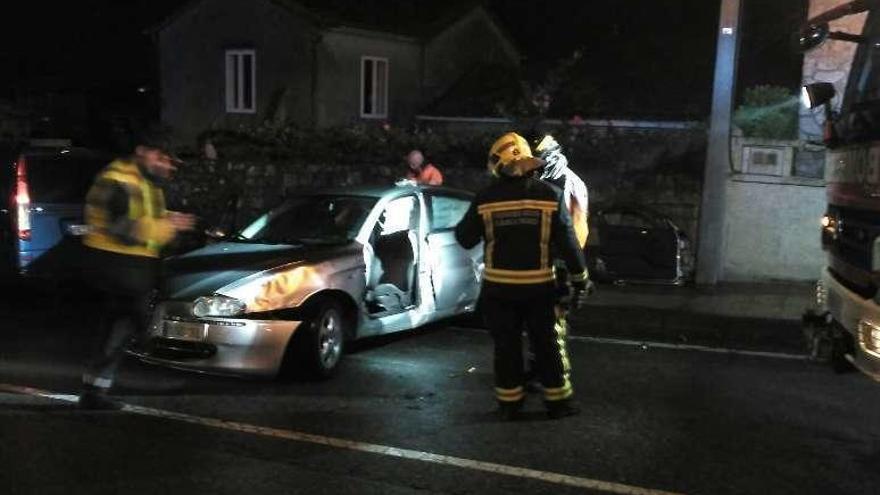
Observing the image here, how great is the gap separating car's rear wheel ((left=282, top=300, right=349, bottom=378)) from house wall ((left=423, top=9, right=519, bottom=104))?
18.1m

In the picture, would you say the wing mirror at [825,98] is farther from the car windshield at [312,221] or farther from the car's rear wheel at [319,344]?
the car's rear wheel at [319,344]

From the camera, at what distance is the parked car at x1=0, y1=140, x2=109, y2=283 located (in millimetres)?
9031

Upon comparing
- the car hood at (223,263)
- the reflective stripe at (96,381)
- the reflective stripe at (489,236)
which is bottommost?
the reflective stripe at (96,381)

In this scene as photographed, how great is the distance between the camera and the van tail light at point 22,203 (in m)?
9.01

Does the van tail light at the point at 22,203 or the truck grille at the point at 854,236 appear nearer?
the truck grille at the point at 854,236

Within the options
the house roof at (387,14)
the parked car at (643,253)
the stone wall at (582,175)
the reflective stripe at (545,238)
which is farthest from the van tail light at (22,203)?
the house roof at (387,14)

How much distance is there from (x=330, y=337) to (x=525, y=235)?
1.82 m

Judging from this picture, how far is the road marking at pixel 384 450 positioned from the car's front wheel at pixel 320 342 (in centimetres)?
87

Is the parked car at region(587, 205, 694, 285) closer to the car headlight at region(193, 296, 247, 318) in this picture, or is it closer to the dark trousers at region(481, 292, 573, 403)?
the dark trousers at region(481, 292, 573, 403)

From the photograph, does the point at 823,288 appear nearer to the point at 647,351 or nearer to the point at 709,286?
the point at 647,351

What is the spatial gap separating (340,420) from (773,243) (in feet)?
21.8

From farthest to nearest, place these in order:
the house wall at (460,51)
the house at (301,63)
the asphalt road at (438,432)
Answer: the house wall at (460,51)
the house at (301,63)
the asphalt road at (438,432)

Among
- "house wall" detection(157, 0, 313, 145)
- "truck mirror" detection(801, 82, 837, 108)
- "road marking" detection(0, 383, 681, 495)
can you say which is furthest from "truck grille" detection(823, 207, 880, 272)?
"house wall" detection(157, 0, 313, 145)

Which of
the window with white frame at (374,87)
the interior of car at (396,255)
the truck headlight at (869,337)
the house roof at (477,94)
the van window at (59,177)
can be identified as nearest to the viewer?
the truck headlight at (869,337)
